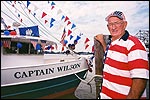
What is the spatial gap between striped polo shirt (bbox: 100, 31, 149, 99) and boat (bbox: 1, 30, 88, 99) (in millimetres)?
6209

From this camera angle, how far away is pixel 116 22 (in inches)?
100

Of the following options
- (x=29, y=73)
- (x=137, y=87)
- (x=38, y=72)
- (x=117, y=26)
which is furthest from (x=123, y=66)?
(x=38, y=72)

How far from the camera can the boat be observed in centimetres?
813

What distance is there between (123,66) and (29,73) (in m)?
6.71

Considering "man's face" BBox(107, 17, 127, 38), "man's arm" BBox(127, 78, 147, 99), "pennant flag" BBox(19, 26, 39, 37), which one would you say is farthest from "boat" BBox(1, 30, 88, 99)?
"man's arm" BBox(127, 78, 147, 99)

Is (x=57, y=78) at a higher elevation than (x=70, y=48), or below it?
below

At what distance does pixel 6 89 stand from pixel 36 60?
2.73 metres

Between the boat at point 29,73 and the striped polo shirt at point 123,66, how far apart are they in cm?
621

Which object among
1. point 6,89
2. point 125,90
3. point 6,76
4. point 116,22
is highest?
point 116,22

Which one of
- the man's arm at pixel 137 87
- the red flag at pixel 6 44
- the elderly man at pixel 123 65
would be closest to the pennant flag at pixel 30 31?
the red flag at pixel 6 44

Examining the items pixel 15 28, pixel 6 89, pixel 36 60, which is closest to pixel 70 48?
pixel 36 60

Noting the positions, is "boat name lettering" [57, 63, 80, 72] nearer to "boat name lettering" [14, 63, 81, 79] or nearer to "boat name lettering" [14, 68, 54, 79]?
"boat name lettering" [14, 63, 81, 79]

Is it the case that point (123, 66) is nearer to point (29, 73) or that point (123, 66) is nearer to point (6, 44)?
point (29, 73)

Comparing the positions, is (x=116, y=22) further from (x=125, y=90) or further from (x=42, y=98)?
(x=42, y=98)
